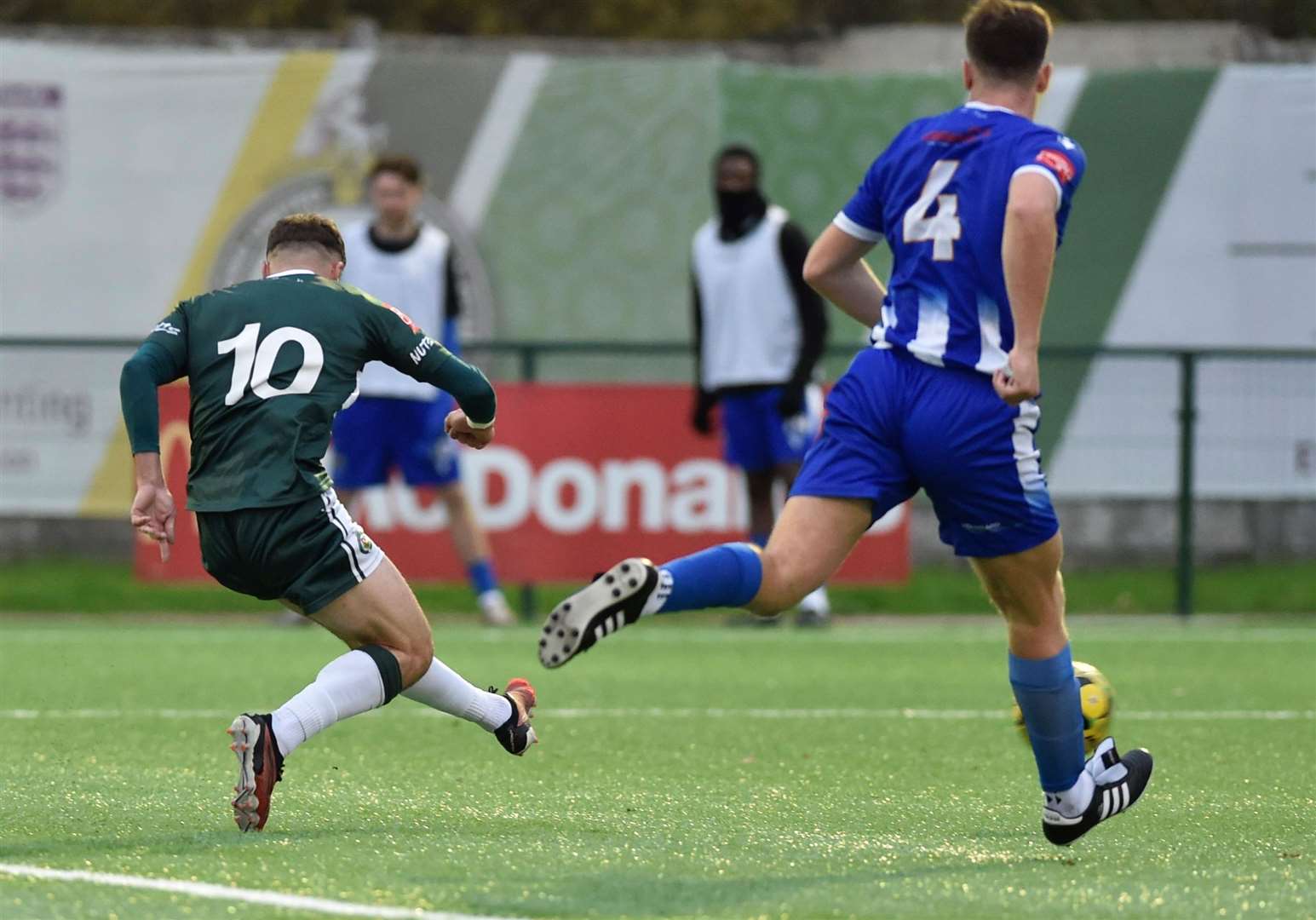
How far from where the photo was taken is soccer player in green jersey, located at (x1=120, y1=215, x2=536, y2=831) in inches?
215

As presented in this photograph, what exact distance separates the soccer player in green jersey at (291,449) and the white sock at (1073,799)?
1630mm

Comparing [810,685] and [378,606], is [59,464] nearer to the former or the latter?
[810,685]

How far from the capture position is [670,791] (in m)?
6.35

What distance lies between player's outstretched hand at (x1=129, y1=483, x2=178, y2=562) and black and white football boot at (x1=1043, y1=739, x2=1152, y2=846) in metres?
2.20

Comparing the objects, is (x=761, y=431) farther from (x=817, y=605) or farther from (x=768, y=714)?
(x=768, y=714)

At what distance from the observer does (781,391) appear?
39.0 ft

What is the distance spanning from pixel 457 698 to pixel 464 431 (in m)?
0.76

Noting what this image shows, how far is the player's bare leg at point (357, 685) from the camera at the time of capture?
5246 millimetres

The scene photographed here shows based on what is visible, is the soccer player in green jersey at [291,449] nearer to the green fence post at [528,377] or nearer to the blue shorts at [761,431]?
the blue shorts at [761,431]

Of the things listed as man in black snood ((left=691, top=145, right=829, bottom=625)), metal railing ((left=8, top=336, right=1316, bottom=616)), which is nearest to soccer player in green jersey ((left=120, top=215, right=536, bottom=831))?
man in black snood ((left=691, top=145, right=829, bottom=625))

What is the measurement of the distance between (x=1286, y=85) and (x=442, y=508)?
7.31 m

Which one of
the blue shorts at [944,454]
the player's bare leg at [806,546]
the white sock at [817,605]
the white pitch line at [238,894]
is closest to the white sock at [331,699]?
the white pitch line at [238,894]

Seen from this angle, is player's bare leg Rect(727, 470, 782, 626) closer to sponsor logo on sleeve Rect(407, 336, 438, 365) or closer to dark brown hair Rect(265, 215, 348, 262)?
dark brown hair Rect(265, 215, 348, 262)

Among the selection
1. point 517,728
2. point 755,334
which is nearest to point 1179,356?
point 755,334
